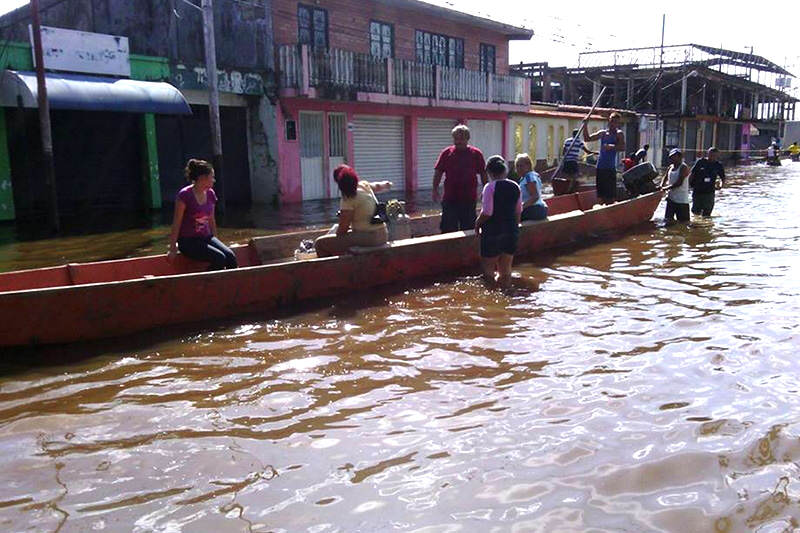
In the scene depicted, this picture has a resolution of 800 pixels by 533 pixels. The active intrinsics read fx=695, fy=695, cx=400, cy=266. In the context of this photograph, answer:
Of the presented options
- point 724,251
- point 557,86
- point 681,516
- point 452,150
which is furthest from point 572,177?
point 557,86

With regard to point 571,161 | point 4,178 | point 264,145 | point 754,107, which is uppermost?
point 754,107

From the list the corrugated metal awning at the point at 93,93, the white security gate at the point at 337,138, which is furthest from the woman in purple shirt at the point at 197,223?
the white security gate at the point at 337,138

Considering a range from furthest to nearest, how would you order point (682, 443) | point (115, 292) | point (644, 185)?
point (644, 185) < point (115, 292) < point (682, 443)

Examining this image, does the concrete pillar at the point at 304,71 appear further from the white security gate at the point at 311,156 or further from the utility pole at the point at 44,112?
the utility pole at the point at 44,112

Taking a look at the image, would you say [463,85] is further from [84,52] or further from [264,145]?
[84,52]

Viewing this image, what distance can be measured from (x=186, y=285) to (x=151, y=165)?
10.9 m

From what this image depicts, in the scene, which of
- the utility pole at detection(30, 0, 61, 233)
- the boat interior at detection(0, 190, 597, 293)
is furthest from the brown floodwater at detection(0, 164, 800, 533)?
the utility pole at detection(30, 0, 61, 233)

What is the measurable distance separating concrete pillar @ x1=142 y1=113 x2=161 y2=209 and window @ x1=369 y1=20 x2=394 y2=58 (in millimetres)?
Result: 7139

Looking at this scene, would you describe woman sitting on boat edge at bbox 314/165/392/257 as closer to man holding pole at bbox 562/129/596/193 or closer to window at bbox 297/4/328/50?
man holding pole at bbox 562/129/596/193

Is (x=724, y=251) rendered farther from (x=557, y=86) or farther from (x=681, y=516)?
(x=557, y=86)

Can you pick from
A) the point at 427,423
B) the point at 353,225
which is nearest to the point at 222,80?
the point at 353,225

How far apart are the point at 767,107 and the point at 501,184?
56.2m

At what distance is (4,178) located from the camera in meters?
13.4

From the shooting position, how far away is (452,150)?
28.3 ft
